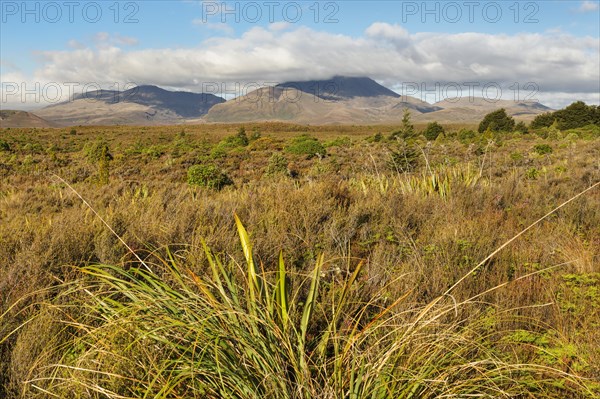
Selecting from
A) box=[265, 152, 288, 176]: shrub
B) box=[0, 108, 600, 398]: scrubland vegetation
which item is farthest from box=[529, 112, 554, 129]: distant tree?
box=[0, 108, 600, 398]: scrubland vegetation

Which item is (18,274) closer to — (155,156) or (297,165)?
(297,165)

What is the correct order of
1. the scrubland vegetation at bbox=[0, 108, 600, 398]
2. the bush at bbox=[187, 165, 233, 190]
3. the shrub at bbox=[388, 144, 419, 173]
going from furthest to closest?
the bush at bbox=[187, 165, 233, 190] < the shrub at bbox=[388, 144, 419, 173] < the scrubland vegetation at bbox=[0, 108, 600, 398]

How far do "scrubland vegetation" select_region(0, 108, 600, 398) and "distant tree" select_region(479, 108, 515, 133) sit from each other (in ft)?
129

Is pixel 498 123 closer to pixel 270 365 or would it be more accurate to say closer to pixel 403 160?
pixel 403 160

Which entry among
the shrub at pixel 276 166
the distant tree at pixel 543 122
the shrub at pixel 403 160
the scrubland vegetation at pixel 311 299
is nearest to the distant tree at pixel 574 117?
the distant tree at pixel 543 122

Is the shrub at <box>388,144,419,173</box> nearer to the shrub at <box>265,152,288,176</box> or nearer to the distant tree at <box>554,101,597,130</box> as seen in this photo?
the shrub at <box>265,152,288,176</box>

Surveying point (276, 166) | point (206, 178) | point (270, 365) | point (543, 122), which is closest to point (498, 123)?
point (543, 122)

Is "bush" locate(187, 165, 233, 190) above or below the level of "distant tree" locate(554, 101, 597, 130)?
below

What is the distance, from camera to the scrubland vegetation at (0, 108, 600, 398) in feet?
5.96

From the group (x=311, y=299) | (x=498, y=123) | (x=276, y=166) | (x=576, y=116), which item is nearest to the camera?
(x=311, y=299)

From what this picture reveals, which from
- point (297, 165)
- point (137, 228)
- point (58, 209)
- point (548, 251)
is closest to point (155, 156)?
point (297, 165)

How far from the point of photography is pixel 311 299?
2129mm

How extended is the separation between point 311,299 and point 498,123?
4760cm

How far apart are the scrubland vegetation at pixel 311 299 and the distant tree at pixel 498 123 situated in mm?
39222
